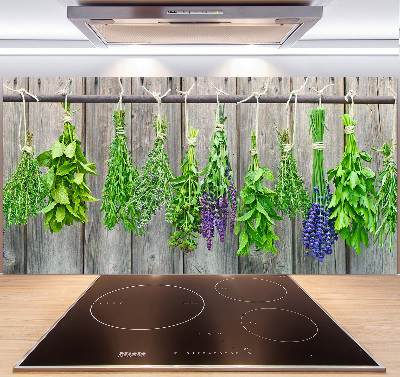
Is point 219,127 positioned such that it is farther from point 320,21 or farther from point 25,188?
point 25,188

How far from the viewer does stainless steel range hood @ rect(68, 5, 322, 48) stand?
98 cm

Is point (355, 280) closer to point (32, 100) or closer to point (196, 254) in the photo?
point (196, 254)

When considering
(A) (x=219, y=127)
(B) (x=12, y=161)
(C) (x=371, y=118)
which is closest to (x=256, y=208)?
(A) (x=219, y=127)

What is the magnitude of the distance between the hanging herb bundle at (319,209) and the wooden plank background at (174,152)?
93 millimetres

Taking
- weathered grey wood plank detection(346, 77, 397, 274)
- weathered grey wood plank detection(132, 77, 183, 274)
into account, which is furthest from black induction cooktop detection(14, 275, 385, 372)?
weathered grey wood plank detection(346, 77, 397, 274)

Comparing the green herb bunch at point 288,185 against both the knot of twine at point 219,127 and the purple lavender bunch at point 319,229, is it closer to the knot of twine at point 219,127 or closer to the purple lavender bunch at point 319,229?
the purple lavender bunch at point 319,229

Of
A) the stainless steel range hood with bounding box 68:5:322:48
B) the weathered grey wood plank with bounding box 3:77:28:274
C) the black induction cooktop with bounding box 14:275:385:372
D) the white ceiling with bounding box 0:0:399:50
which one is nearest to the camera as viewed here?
the black induction cooktop with bounding box 14:275:385:372

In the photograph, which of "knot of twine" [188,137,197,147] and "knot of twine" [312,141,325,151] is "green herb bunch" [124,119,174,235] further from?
"knot of twine" [312,141,325,151]

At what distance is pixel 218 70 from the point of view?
158cm

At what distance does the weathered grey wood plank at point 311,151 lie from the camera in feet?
4.78

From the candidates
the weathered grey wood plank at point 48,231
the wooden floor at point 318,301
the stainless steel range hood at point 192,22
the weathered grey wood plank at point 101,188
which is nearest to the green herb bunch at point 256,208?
the wooden floor at point 318,301

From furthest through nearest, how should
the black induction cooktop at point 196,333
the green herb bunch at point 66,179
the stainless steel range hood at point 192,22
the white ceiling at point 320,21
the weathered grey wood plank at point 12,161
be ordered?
1. the weathered grey wood plank at point 12,161
2. the green herb bunch at point 66,179
3. the white ceiling at point 320,21
4. the stainless steel range hood at point 192,22
5. the black induction cooktop at point 196,333

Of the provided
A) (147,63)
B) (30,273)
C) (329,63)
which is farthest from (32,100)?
(329,63)

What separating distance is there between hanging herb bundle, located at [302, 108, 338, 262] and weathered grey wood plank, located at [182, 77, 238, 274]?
0.29m
